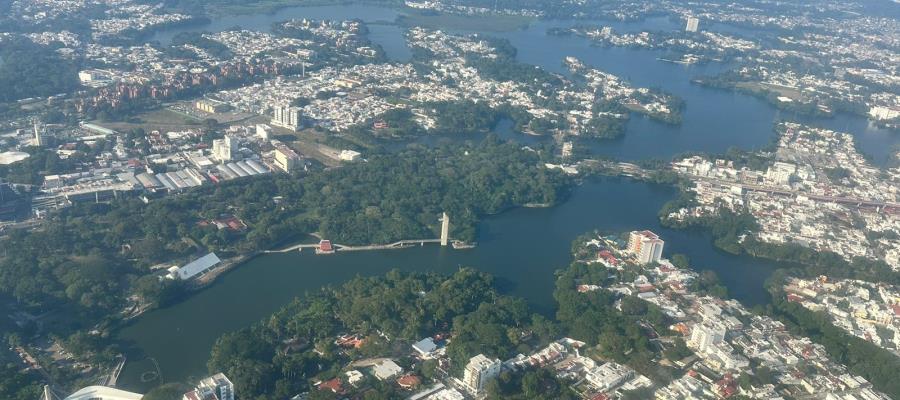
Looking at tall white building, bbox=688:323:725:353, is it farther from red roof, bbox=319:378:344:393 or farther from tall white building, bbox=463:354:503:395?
red roof, bbox=319:378:344:393

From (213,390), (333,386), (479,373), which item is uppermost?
(479,373)

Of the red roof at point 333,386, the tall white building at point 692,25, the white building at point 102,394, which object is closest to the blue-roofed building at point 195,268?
the white building at point 102,394

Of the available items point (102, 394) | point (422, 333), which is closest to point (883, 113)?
point (422, 333)

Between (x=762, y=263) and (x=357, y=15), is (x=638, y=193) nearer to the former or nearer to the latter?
(x=762, y=263)

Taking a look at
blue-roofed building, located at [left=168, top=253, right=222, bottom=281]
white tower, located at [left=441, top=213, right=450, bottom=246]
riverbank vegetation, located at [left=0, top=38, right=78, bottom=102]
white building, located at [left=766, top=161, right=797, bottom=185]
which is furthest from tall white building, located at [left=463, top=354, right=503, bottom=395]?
riverbank vegetation, located at [left=0, top=38, right=78, bottom=102]

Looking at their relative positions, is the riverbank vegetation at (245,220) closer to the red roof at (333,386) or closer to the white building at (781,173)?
the red roof at (333,386)

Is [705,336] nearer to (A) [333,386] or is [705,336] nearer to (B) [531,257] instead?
(B) [531,257]
